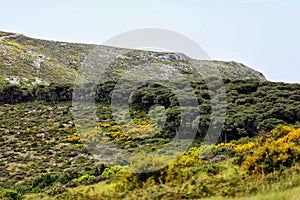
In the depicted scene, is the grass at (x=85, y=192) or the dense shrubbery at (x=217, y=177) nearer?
the dense shrubbery at (x=217, y=177)

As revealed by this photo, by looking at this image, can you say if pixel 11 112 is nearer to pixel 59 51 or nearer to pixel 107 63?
pixel 107 63

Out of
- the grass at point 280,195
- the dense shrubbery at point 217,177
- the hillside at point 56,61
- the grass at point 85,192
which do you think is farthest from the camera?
the hillside at point 56,61

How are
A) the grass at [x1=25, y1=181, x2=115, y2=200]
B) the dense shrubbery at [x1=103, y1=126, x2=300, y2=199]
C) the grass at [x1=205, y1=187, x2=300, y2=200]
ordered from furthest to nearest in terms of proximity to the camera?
the grass at [x1=25, y1=181, x2=115, y2=200], the dense shrubbery at [x1=103, y1=126, x2=300, y2=199], the grass at [x1=205, y1=187, x2=300, y2=200]

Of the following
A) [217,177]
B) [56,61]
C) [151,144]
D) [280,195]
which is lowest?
[151,144]

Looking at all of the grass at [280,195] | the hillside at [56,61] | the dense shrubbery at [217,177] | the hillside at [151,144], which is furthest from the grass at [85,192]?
the hillside at [56,61]

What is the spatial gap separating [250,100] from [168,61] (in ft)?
257

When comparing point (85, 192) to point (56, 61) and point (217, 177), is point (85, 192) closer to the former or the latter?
point (217, 177)

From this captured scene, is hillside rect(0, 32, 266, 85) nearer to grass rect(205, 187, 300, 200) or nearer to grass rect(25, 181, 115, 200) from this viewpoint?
grass rect(25, 181, 115, 200)

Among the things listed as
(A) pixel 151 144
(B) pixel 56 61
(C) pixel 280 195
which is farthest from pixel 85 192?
(B) pixel 56 61

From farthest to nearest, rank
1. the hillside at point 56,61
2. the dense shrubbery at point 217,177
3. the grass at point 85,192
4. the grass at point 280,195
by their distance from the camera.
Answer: the hillside at point 56,61, the grass at point 85,192, the dense shrubbery at point 217,177, the grass at point 280,195

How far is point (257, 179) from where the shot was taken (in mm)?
11656

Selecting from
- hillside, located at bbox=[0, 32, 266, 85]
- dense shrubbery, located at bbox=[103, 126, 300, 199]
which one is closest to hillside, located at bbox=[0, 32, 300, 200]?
dense shrubbery, located at bbox=[103, 126, 300, 199]

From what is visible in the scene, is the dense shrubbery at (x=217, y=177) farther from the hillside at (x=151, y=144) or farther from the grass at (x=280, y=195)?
the grass at (x=280, y=195)

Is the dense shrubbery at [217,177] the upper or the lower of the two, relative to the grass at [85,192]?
upper
